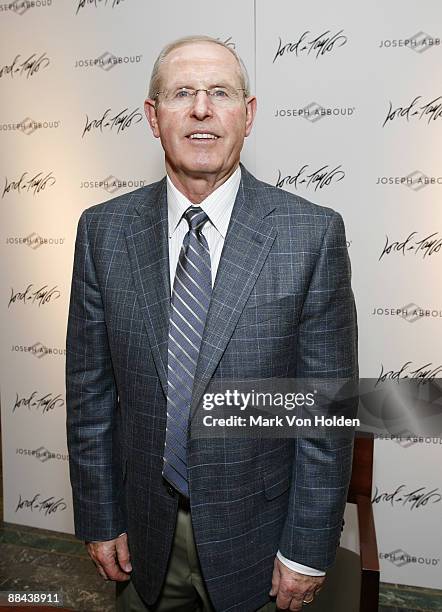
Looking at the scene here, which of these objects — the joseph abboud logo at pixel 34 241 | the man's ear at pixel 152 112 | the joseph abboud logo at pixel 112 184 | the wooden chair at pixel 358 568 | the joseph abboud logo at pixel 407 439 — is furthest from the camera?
the joseph abboud logo at pixel 34 241

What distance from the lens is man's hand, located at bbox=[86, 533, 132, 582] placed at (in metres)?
1.50

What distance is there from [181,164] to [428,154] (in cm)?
114

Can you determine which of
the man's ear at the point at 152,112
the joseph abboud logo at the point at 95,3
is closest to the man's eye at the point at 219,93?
the man's ear at the point at 152,112

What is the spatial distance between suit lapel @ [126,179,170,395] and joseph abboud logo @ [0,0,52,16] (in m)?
1.43

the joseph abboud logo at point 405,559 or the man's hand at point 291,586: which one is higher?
the man's hand at point 291,586

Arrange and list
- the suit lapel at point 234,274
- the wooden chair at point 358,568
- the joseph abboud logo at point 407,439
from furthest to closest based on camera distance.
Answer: the joseph abboud logo at point 407,439 < the wooden chair at point 358,568 < the suit lapel at point 234,274

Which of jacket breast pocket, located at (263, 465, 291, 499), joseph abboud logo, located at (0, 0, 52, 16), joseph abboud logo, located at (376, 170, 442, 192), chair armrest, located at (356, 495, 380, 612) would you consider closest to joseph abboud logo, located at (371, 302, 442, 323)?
joseph abboud logo, located at (376, 170, 442, 192)

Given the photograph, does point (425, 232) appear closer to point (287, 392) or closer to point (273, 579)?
point (287, 392)

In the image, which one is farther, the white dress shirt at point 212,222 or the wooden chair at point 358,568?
the wooden chair at point 358,568

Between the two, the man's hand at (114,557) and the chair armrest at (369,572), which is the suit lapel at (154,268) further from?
the chair armrest at (369,572)

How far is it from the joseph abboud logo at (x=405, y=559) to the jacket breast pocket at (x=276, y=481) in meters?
1.21

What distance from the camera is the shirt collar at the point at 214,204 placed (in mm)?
1362

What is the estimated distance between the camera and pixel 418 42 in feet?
6.69

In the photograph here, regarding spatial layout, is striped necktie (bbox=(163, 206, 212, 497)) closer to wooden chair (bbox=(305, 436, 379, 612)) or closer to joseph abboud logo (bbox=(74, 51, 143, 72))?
wooden chair (bbox=(305, 436, 379, 612))
